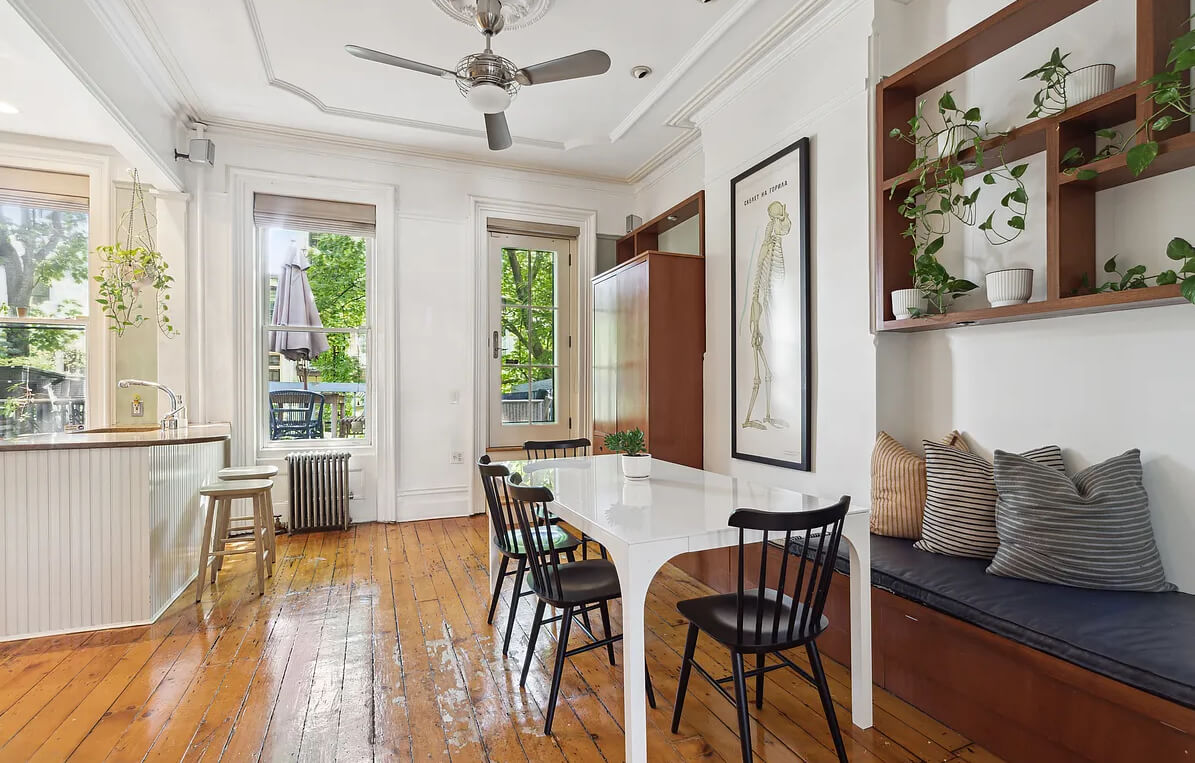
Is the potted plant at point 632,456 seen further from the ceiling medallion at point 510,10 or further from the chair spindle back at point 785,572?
the ceiling medallion at point 510,10

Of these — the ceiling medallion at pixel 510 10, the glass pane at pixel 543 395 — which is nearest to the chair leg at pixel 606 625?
the ceiling medallion at pixel 510 10

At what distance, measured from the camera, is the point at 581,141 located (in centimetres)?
471

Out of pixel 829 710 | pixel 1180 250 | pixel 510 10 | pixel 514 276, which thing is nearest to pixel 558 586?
pixel 829 710

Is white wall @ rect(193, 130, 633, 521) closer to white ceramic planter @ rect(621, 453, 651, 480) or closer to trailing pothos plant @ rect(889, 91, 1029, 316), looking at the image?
white ceramic planter @ rect(621, 453, 651, 480)

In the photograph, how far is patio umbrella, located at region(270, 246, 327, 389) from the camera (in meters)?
4.63

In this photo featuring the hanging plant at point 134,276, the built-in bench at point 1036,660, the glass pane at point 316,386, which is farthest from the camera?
the glass pane at point 316,386

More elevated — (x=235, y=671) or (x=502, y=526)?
(x=502, y=526)

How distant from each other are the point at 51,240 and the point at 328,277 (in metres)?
1.78

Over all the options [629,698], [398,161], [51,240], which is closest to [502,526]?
[629,698]

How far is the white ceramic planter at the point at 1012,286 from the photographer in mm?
2117

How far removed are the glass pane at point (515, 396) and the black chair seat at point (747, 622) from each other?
11.6ft

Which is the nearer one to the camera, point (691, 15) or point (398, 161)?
point (691, 15)

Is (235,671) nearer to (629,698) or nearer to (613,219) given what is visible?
(629,698)

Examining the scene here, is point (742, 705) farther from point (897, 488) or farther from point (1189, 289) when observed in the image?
point (1189, 289)
